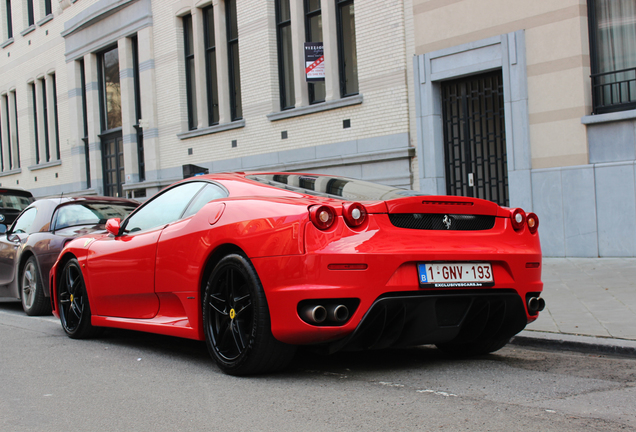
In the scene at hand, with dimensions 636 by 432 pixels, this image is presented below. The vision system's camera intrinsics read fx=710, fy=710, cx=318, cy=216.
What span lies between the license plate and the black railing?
293 inches

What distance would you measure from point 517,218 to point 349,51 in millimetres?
10573

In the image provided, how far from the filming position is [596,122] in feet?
35.2

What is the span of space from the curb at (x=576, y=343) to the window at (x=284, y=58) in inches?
449

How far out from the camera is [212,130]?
18.1m

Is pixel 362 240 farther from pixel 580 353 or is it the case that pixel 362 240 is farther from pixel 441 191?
pixel 441 191

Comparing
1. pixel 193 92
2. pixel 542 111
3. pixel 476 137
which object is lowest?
pixel 476 137

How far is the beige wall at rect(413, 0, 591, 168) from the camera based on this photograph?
433 inches

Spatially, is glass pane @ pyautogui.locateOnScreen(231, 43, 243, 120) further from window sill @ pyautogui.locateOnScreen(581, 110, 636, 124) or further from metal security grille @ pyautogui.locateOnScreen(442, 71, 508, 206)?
window sill @ pyautogui.locateOnScreen(581, 110, 636, 124)

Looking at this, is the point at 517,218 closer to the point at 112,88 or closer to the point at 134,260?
the point at 134,260

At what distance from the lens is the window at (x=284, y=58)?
53.5 feet

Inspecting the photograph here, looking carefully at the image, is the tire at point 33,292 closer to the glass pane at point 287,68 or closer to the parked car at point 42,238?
the parked car at point 42,238

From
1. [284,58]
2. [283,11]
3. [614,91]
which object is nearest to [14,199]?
[284,58]

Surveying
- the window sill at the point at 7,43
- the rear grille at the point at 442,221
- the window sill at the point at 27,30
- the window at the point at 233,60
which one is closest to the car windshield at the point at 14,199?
the window at the point at 233,60

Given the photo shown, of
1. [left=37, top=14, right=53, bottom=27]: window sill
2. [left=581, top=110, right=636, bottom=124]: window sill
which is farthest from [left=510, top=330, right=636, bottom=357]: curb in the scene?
[left=37, top=14, right=53, bottom=27]: window sill
